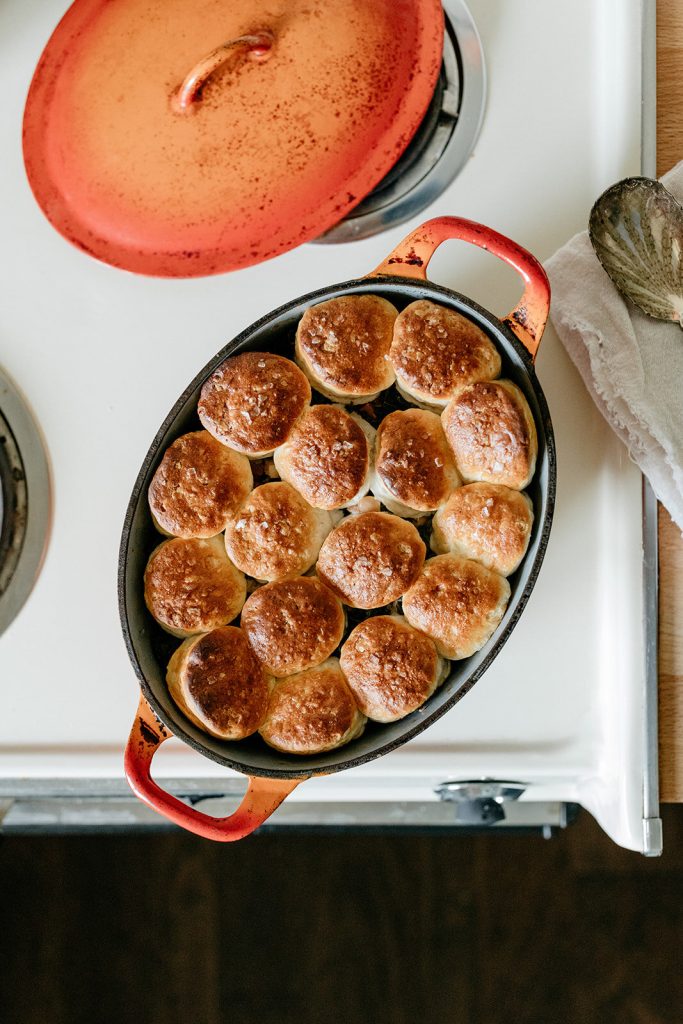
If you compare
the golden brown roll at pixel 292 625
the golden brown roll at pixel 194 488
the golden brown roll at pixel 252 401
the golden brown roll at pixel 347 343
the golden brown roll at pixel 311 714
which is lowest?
the golden brown roll at pixel 311 714

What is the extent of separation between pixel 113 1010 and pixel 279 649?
3.58ft

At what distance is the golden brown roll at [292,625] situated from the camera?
76 cm

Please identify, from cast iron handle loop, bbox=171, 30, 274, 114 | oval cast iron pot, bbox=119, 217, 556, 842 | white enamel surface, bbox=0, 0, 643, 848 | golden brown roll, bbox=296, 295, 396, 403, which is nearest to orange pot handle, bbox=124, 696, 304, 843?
oval cast iron pot, bbox=119, 217, 556, 842

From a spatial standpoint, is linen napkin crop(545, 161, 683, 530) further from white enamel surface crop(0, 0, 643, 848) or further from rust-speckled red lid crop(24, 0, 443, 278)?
rust-speckled red lid crop(24, 0, 443, 278)

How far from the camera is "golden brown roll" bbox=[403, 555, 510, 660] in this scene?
2.45 feet

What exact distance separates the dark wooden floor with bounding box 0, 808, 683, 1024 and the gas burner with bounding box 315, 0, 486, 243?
1048mm

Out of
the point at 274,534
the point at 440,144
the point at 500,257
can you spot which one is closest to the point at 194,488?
the point at 274,534

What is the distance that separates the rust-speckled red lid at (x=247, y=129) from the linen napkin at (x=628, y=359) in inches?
8.5

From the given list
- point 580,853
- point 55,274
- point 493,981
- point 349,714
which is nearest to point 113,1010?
point 493,981

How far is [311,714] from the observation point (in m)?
0.75

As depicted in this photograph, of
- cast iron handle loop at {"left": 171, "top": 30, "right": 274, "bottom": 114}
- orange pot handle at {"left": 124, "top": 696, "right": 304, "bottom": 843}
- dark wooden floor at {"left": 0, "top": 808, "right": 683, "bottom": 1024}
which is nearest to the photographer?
orange pot handle at {"left": 124, "top": 696, "right": 304, "bottom": 843}

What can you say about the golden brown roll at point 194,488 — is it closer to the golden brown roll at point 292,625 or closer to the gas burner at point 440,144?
the golden brown roll at point 292,625

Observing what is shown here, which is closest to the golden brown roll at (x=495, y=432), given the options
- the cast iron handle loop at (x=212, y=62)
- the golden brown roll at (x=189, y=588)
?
the golden brown roll at (x=189, y=588)

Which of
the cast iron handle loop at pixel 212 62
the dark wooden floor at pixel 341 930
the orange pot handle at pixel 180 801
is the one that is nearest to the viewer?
the orange pot handle at pixel 180 801
